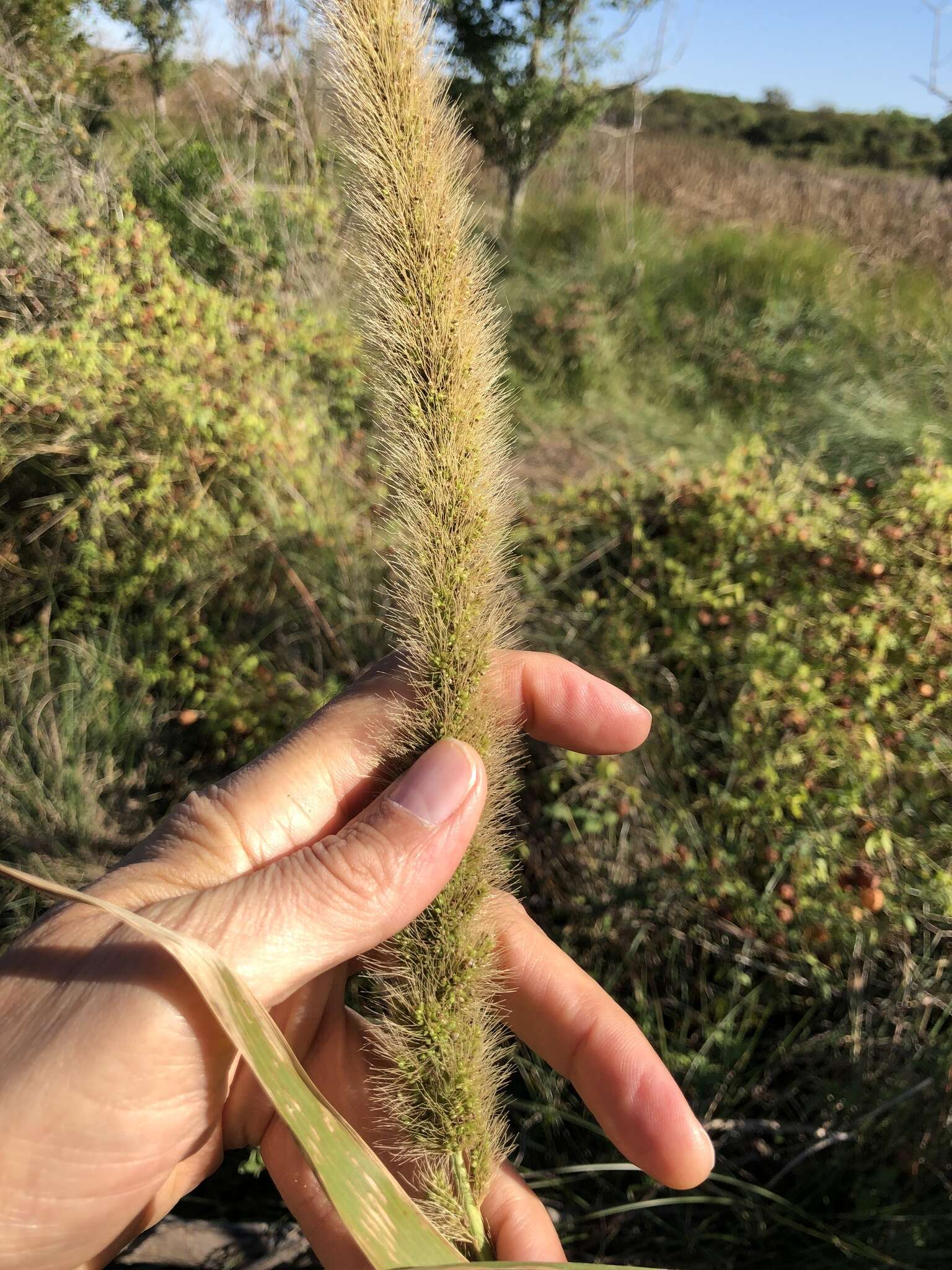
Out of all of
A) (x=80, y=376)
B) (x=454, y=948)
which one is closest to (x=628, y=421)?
(x=80, y=376)

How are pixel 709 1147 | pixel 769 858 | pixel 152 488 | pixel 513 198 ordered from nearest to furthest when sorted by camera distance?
pixel 709 1147 → pixel 769 858 → pixel 152 488 → pixel 513 198

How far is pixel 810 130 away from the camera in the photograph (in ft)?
68.9

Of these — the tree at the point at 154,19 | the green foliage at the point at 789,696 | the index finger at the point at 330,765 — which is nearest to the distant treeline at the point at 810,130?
the tree at the point at 154,19

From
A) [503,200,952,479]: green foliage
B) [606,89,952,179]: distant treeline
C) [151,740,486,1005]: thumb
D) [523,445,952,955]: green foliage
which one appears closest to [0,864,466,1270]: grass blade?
[151,740,486,1005]: thumb

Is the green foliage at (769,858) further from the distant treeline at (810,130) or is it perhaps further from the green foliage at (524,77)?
the distant treeline at (810,130)

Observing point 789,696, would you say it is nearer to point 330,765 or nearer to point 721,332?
point 330,765

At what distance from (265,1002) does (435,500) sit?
938 mm

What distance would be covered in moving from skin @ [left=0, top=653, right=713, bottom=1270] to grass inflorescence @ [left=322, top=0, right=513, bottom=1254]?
4.3 inches

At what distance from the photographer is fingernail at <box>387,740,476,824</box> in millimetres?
1373

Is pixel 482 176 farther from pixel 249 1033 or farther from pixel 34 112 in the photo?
pixel 249 1033

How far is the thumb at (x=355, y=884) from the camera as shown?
1326 mm

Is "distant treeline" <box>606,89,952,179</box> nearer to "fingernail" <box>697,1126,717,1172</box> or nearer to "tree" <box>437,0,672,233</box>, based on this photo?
"tree" <box>437,0,672,233</box>

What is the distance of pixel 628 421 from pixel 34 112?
4.46 metres

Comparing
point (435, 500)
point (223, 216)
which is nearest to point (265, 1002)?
point (435, 500)
